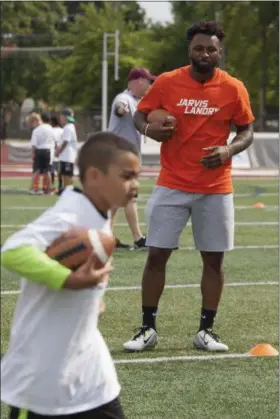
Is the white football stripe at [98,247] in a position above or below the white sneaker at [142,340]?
above

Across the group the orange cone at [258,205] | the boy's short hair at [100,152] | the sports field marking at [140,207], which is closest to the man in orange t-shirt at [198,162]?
the boy's short hair at [100,152]

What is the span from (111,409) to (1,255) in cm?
71

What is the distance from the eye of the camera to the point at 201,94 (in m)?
6.89

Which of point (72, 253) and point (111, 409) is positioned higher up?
point (72, 253)

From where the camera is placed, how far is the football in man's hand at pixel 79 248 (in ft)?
11.7

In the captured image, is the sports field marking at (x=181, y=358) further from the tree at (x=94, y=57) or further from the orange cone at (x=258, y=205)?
the tree at (x=94, y=57)

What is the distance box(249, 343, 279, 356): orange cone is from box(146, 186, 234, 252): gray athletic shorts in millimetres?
672

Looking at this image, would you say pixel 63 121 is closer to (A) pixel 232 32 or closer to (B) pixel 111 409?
(B) pixel 111 409

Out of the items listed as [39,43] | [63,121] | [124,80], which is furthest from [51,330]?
[39,43]

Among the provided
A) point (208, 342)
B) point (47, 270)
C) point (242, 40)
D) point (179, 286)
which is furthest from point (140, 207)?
point (242, 40)

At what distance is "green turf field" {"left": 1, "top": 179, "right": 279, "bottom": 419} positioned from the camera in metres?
5.88

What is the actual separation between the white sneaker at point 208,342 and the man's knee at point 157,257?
52cm

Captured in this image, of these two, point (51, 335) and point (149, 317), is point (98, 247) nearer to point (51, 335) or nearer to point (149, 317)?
point (51, 335)

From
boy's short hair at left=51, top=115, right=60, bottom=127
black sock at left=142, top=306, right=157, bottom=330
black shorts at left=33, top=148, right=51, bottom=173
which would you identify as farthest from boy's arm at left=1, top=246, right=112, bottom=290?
boy's short hair at left=51, top=115, right=60, bottom=127
